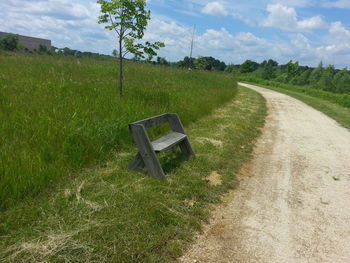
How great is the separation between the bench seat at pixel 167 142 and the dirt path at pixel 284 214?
1.19m

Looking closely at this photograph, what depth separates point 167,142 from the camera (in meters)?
4.37

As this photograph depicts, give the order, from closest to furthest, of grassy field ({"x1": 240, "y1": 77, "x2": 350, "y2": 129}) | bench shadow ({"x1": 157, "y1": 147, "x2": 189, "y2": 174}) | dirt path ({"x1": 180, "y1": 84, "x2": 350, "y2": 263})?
dirt path ({"x1": 180, "y1": 84, "x2": 350, "y2": 263}) → bench shadow ({"x1": 157, "y1": 147, "x2": 189, "y2": 174}) → grassy field ({"x1": 240, "y1": 77, "x2": 350, "y2": 129})

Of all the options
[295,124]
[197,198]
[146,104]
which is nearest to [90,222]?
[197,198]

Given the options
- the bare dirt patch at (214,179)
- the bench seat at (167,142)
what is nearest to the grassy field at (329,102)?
the bare dirt patch at (214,179)

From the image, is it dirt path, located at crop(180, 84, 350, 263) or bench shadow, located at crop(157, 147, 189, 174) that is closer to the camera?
dirt path, located at crop(180, 84, 350, 263)

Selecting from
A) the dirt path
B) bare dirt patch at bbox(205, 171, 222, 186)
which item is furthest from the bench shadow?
the dirt path

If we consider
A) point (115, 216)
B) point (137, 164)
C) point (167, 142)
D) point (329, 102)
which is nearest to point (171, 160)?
point (167, 142)

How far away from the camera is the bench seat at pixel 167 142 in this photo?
4.05 metres

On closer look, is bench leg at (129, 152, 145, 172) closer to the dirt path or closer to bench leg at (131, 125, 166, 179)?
bench leg at (131, 125, 166, 179)

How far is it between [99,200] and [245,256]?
→ 5.76 ft

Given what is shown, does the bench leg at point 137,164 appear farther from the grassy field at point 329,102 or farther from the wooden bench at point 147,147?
the grassy field at point 329,102

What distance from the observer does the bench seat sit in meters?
4.05

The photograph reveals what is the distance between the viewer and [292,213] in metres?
3.46

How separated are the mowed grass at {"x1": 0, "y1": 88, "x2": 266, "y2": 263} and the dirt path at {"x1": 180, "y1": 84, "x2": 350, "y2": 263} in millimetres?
274
